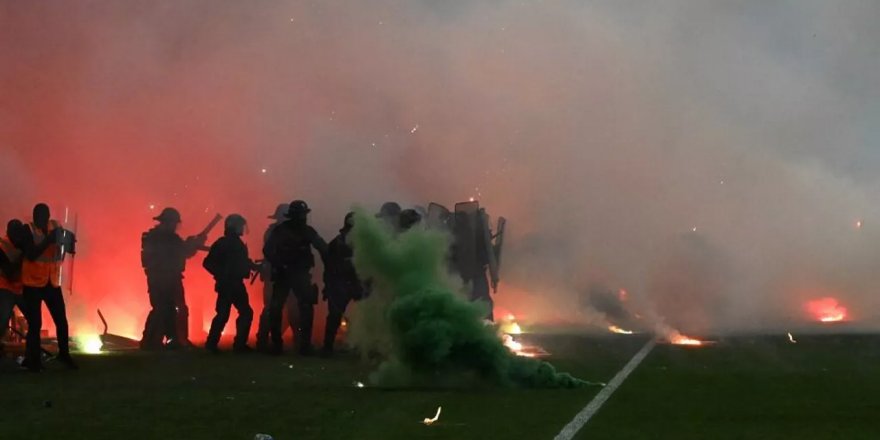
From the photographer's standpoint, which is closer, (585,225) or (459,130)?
(459,130)

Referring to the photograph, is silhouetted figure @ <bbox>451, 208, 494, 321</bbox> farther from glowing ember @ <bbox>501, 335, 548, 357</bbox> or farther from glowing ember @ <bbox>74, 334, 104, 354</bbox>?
glowing ember @ <bbox>74, 334, 104, 354</bbox>

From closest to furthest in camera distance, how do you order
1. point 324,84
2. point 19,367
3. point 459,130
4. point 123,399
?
point 123,399 < point 19,367 < point 324,84 < point 459,130

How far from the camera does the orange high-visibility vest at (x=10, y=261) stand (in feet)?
40.7

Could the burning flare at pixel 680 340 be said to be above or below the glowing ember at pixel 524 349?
above

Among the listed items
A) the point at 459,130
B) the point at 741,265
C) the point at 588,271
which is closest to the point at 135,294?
the point at 459,130

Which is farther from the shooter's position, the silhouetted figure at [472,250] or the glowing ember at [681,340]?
the silhouetted figure at [472,250]

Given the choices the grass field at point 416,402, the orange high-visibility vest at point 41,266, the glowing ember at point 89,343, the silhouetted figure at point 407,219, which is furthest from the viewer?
the glowing ember at point 89,343

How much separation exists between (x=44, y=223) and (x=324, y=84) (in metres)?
9.44

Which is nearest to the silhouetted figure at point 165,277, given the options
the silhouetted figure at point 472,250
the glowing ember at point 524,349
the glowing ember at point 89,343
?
the glowing ember at point 89,343

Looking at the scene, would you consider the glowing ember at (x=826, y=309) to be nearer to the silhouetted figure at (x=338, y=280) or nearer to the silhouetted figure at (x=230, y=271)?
the silhouetted figure at (x=338, y=280)

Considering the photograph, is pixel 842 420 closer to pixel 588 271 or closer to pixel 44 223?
pixel 44 223

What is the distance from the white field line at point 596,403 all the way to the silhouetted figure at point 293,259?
4463 mm

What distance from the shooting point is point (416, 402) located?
30.1 feet

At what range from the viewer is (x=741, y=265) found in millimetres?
26391
